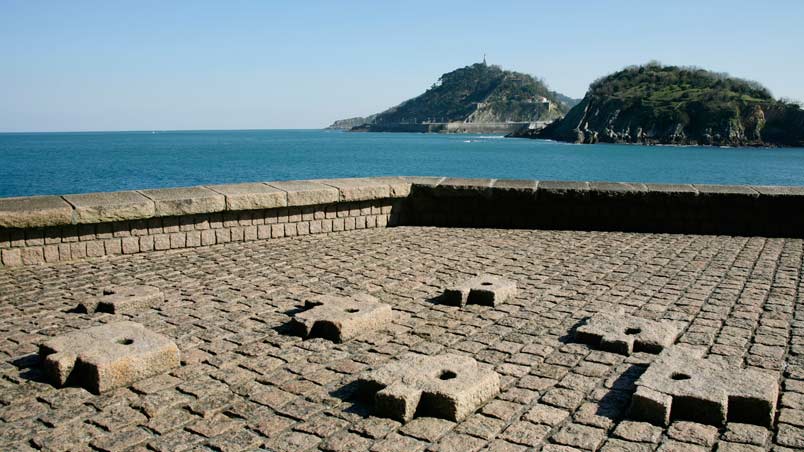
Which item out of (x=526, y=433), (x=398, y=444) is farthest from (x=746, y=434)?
(x=398, y=444)

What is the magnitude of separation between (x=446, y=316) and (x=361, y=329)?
0.87 metres

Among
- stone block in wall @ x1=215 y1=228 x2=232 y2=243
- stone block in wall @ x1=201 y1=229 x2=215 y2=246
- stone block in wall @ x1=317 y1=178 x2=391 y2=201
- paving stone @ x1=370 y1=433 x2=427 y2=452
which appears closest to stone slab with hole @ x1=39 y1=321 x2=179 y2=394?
paving stone @ x1=370 y1=433 x2=427 y2=452

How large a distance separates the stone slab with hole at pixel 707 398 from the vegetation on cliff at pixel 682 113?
116821mm

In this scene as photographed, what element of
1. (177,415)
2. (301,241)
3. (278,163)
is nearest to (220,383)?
(177,415)

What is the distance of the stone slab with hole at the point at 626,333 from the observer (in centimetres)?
508

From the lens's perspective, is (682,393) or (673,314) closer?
(682,393)

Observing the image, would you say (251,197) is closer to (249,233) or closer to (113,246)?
(249,233)

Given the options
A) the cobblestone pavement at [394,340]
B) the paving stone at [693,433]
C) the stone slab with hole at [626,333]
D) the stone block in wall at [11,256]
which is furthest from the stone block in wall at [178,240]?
the paving stone at [693,433]

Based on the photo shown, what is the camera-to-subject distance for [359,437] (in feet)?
12.3

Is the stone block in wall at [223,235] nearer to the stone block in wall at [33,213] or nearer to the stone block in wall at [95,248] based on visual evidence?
the stone block in wall at [95,248]

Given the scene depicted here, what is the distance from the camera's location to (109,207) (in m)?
8.18

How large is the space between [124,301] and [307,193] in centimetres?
406

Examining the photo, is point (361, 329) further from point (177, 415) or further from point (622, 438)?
point (622, 438)

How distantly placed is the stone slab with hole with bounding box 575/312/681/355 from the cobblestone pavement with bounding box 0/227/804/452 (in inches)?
4.3
